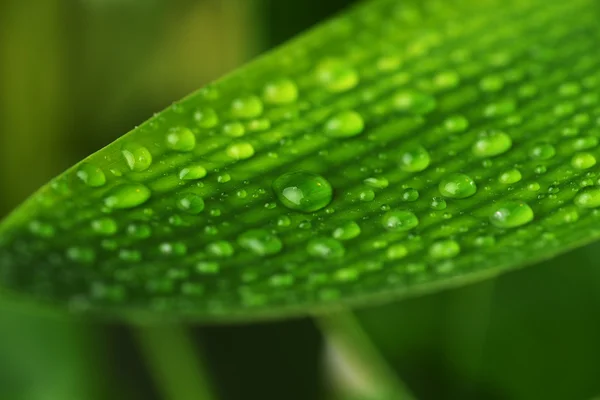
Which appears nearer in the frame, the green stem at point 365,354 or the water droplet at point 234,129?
the water droplet at point 234,129

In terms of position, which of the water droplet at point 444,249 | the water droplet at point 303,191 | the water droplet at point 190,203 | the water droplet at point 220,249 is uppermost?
the water droplet at point 190,203

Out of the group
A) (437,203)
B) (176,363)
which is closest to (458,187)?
(437,203)

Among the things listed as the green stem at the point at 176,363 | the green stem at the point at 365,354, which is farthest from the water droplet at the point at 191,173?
the green stem at the point at 176,363

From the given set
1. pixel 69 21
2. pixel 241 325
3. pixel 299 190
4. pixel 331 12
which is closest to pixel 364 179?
pixel 299 190

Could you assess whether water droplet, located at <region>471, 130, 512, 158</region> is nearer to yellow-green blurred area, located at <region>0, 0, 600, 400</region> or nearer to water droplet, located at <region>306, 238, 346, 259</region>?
water droplet, located at <region>306, 238, 346, 259</region>

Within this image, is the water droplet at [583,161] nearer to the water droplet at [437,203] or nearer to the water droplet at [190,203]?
the water droplet at [437,203]

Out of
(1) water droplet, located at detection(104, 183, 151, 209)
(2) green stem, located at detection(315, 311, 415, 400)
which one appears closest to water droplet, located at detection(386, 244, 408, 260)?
(1) water droplet, located at detection(104, 183, 151, 209)

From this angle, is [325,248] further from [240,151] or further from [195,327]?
[195,327]
